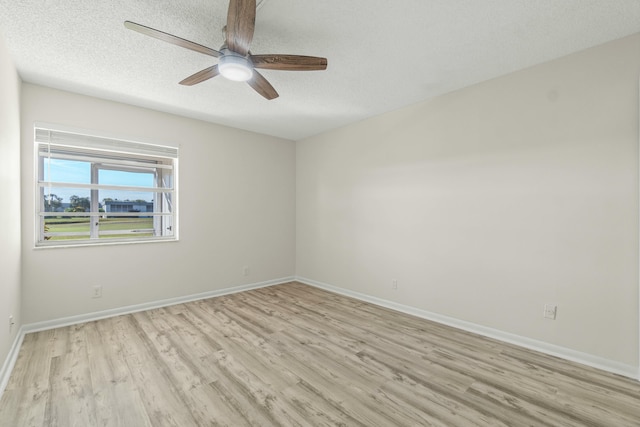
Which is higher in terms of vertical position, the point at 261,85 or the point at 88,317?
the point at 261,85

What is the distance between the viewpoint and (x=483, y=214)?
2.90m

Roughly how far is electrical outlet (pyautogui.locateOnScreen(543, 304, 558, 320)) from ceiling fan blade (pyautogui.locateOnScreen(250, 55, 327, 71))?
2792 mm

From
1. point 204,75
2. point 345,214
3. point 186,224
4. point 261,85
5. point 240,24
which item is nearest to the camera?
point 240,24

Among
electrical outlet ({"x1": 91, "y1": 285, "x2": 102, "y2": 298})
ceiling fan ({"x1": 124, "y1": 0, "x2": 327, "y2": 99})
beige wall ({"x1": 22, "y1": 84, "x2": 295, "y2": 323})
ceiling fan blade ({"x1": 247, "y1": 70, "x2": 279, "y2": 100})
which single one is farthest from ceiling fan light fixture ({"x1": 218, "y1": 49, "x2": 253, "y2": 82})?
electrical outlet ({"x1": 91, "y1": 285, "x2": 102, "y2": 298})

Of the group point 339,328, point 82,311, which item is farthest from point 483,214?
point 82,311

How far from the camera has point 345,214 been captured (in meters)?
4.36

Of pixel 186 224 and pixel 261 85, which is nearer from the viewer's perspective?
pixel 261 85

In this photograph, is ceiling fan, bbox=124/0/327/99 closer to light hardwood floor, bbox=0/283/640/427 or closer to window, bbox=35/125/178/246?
window, bbox=35/125/178/246

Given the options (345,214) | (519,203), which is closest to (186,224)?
(345,214)

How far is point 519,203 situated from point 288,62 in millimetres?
2435

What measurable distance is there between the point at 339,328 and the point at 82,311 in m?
2.90

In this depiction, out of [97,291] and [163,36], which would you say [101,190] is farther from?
[163,36]

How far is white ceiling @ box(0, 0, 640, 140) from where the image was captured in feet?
6.08

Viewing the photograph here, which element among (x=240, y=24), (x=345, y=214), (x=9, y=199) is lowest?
(x=345, y=214)
